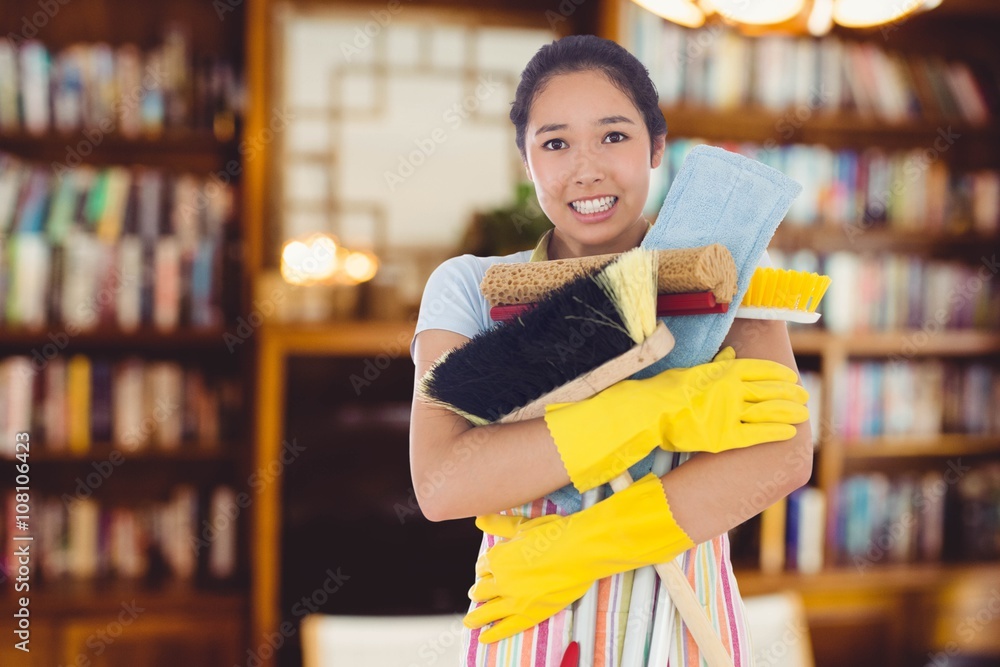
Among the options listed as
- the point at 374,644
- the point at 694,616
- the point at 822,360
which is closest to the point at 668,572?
the point at 694,616

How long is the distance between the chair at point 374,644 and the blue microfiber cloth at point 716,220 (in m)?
0.81

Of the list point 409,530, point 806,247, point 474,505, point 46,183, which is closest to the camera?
point 474,505

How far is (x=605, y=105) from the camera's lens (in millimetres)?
822

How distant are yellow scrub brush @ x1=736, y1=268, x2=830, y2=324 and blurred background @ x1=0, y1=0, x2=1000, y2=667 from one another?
1640 mm

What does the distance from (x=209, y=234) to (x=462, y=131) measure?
2.84ft

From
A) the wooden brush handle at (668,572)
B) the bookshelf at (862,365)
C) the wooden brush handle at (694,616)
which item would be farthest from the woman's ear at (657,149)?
the bookshelf at (862,365)

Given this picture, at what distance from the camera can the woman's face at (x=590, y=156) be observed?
818 millimetres

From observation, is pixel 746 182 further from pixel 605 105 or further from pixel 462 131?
pixel 462 131

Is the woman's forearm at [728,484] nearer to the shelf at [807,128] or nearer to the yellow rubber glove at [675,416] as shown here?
the yellow rubber glove at [675,416]

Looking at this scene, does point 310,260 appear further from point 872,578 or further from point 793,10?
point 872,578

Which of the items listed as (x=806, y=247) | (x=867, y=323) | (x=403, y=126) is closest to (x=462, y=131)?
(x=403, y=126)

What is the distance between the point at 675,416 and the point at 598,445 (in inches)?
2.9

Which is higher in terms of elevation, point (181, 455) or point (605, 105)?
point (605, 105)

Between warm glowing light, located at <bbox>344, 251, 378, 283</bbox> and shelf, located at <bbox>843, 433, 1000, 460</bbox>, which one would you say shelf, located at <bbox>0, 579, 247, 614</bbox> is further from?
shelf, located at <bbox>843, 433, 1000, 460</bbox>
